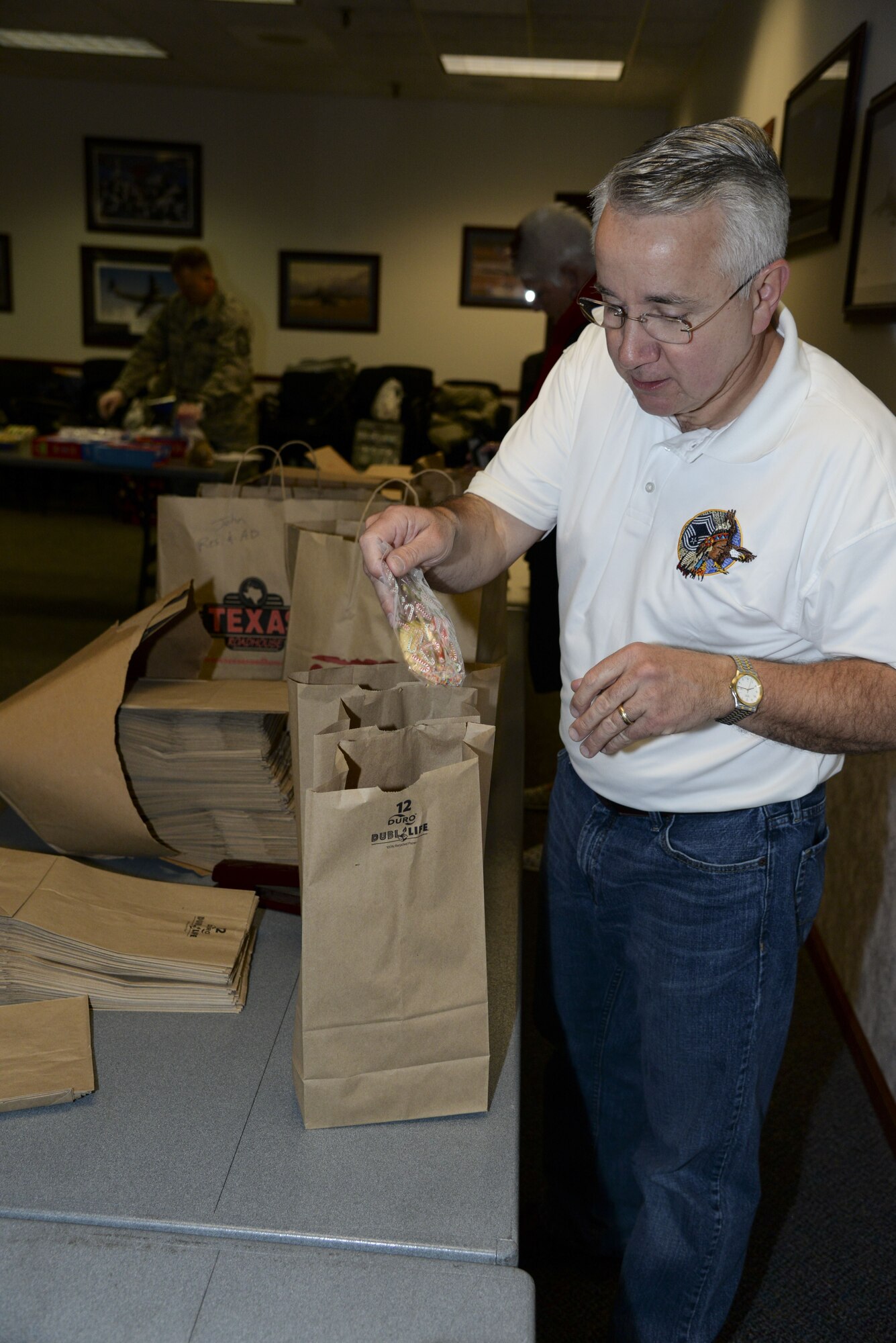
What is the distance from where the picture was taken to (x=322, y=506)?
6.21ft

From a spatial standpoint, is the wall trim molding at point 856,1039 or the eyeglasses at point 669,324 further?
the wall trim molding at point 856,1039

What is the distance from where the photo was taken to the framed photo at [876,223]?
258 cm

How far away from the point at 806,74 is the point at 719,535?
326cm

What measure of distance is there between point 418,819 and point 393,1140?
30cm

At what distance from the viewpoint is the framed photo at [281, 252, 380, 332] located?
9.20 m

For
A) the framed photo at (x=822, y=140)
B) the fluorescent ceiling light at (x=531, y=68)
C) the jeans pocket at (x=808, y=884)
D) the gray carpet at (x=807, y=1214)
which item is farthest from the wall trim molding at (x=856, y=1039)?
the fluorescent ceiling light at (x=531, y=68)

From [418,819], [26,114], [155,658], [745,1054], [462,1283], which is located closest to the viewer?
[462,1283]

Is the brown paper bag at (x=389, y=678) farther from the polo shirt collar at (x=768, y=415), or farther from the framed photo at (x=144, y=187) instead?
the framed photo at (x=144, y=187)

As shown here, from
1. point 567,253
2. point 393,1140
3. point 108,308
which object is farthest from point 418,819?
point 108,308

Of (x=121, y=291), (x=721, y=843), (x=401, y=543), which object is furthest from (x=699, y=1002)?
(x=121, y=291)

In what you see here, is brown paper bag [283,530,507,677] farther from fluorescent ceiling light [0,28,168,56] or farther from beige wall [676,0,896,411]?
fluorescent ceiling light [0,28,168,56]

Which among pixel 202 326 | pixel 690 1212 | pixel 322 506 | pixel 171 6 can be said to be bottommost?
pixel 690 1212

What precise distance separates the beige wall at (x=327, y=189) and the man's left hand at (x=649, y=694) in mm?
8707

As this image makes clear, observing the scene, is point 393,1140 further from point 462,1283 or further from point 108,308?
point 108,308
